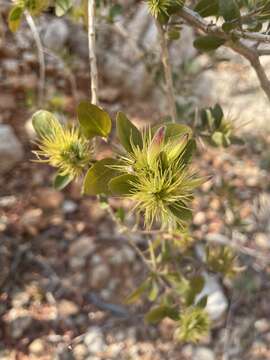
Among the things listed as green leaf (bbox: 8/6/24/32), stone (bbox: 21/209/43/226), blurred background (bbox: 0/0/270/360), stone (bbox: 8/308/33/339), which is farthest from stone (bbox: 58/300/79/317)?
green leaf (bbox: 8/6/24/32)

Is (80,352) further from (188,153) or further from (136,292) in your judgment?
(188,153)

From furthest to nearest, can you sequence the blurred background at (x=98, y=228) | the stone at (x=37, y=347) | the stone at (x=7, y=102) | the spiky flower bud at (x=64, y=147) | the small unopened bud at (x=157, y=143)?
the stone at (x=7, y=102) → the blurred background at (x=98, y=228) → the stone at (x=37, y=347) → the spiky flower bud at (x=64, y=147) → the small unopened bud at (x=157, y=143)

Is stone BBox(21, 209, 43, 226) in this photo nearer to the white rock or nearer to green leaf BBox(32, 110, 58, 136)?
the white rock

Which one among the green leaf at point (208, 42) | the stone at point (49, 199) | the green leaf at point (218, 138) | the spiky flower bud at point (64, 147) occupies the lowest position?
the stone at point (49, 199)

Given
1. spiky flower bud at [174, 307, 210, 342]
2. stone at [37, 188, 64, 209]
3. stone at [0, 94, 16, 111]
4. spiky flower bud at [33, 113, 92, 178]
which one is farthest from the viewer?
stone at [0, 94, 16, 111]

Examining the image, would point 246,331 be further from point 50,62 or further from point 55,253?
point 50,62

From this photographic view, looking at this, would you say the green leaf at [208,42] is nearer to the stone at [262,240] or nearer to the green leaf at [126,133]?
the green leaf at [126,133]

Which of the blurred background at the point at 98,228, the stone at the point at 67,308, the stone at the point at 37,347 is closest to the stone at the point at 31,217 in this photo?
the blurred background at the point at 98,228
